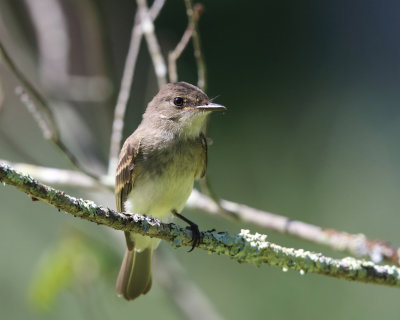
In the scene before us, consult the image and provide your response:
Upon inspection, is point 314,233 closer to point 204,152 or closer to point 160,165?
point 204,152

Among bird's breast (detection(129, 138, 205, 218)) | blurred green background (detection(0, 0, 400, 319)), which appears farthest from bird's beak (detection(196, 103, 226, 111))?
blurred green background (detection(0, 0, 400, 319))

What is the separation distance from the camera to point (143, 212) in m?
3.61

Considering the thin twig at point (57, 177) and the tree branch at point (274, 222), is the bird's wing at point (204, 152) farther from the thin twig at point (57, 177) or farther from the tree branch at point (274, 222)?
the thin twig at point (57, 177)

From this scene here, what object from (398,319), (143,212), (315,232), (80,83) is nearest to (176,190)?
(143,212)

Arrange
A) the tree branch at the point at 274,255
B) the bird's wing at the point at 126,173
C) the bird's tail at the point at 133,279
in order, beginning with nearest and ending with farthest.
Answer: the tree branch at the point at 274,255
the bird's wing at the point at 126,173
the bird's tail at the point at 133,279

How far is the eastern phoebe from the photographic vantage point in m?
3.55

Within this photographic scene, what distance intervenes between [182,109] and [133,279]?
1.06 meters

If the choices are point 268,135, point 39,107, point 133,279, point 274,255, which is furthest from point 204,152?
point 268,135

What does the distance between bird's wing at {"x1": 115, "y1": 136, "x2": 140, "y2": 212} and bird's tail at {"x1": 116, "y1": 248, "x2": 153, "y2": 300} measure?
0.39 m

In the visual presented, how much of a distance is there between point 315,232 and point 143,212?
98 cm

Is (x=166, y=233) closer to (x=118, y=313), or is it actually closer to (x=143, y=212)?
(x=143, y=212)

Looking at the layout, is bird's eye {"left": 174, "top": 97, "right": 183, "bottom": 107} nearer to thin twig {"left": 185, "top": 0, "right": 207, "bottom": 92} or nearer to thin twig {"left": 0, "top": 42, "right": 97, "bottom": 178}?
thin twig {"left": 185, "top": 0, "right": 207, "bottom": 92}

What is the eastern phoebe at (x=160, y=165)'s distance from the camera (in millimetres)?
3551

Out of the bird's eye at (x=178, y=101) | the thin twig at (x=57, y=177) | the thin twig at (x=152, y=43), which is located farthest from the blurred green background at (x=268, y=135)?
the bird's eye at (x=178, y=101)
